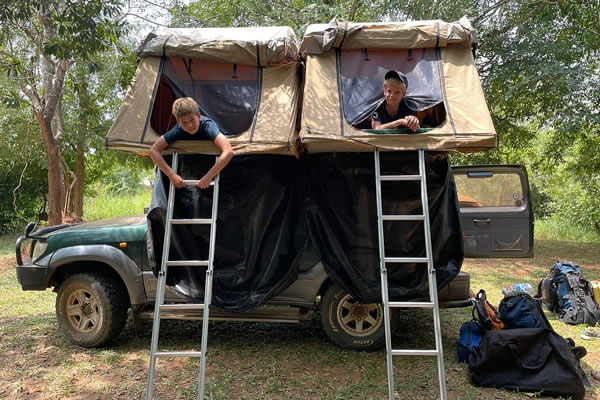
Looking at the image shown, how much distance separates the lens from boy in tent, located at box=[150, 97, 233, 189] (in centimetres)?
405

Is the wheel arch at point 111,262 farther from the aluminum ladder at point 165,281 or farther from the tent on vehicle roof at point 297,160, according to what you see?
the aluminum ladder at point 165,281

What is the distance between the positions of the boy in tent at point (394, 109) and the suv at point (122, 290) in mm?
1394

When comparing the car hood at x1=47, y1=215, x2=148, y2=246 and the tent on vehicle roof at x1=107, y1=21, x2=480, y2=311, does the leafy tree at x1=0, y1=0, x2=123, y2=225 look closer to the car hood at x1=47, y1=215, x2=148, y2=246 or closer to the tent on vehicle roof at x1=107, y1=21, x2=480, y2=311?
the tent on vehicle roof at x1=107, y1=21, x2=480, y2=311

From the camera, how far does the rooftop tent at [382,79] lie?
4.12m

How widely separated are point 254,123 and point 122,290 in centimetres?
222

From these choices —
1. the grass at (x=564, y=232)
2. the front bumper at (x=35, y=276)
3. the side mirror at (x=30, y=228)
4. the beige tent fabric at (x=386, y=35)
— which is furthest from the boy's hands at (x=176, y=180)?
the grass at (x=564, y=232)

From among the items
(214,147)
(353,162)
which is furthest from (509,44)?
(214,147)

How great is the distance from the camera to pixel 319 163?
4598mm

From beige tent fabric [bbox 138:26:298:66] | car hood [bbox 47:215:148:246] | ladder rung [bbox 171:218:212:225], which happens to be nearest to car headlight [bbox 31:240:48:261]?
car hood [bbox 47:215:148:246]

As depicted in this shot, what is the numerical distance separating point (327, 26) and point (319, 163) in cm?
126

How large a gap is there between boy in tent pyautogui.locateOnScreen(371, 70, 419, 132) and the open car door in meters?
3.00

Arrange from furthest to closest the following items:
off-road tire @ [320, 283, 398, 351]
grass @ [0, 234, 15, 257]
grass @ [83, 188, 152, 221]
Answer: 1. grass @ [83, 188, 152, 221]
2. grass @ [0, 234, 15, 257]
3. off-road tire @ [320, 283, 398, 351]

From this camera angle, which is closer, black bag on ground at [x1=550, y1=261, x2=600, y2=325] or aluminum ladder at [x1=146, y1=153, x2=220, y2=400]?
aluminum ladder at [x1=146, y1=153, x2=220, y2=400]

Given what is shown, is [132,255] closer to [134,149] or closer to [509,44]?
[134,149]
